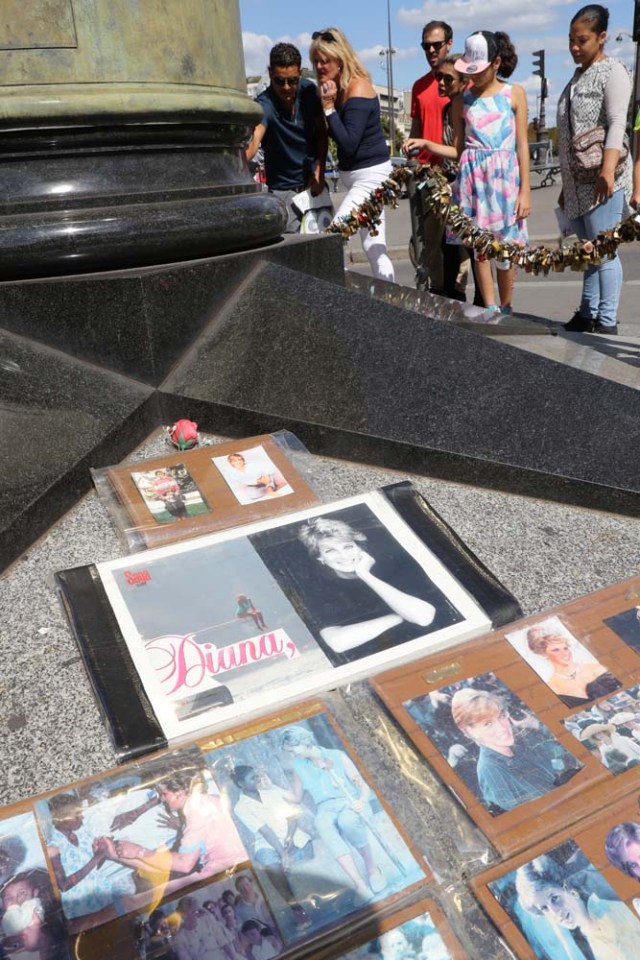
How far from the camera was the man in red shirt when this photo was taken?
521cm

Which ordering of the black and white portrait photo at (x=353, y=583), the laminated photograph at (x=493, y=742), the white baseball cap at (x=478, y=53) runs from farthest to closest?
the white baseball cap at (x=478, y=53)
the black and white portrait photo at (x=353, y=583)
the laminated photograph at (x=493, y=742)

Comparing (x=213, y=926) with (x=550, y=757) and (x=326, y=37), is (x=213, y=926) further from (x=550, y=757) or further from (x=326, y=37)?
(x=326, y=37)

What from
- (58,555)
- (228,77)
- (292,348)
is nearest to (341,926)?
(58,555)

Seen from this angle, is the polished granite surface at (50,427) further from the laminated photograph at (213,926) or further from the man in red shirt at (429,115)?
the man in red shirt at (429,115)

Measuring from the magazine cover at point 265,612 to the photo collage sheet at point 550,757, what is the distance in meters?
0.10

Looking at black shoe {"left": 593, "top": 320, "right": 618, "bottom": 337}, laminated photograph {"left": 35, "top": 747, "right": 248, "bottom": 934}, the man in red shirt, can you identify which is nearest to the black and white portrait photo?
laminated photograph {"left": 35, "top": 747, "right": 248, "bottom": 934}

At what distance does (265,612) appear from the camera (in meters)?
1.45

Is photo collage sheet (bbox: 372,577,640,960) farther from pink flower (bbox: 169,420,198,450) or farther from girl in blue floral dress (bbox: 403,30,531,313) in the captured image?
girl in blue floral dress (bbox: 403,30,531,313)

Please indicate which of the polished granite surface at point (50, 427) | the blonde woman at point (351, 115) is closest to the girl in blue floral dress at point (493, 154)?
the blonde woman at point (351, 115)

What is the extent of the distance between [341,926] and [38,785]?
1.65ft

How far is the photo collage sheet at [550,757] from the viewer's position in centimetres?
99

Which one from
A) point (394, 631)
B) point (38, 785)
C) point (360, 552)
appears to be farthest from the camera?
point (360, 552)

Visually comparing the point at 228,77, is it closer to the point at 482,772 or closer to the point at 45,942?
the point at 482,772

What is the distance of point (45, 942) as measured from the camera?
94 cm
